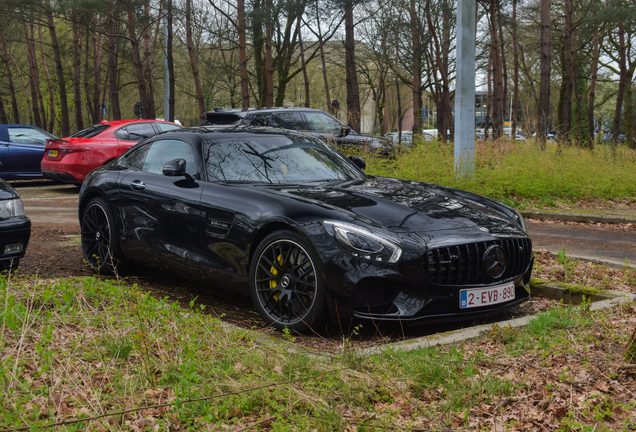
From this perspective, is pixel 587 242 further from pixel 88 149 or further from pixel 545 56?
pixel 545 56

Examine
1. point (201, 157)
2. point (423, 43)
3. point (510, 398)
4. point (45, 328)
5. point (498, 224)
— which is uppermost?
point (423, 43)

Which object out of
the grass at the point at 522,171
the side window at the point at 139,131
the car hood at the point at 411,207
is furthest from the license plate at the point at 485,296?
the side window at the point at 139,131

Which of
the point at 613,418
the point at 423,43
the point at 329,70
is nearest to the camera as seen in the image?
the point at 613,418

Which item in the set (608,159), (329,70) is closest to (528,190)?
(608,159)

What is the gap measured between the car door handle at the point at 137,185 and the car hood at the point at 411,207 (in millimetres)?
1581

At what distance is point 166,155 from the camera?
6.00 metres

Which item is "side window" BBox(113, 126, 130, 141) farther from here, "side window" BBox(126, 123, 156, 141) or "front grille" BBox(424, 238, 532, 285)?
"front grille" BBox(424, 238, 532, 285)

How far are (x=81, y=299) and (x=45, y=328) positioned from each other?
2.04ft

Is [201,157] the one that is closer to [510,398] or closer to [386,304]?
[386,304]

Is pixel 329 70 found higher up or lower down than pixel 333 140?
higher up

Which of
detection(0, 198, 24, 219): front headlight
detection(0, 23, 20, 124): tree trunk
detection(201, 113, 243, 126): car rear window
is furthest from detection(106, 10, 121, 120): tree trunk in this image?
detection(0, 198, 24, 219): front headlight

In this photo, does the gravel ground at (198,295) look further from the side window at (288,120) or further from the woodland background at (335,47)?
the woodland background at (335,47)

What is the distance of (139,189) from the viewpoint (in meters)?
5.91

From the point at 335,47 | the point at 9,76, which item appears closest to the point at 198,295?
the point at 335,47
